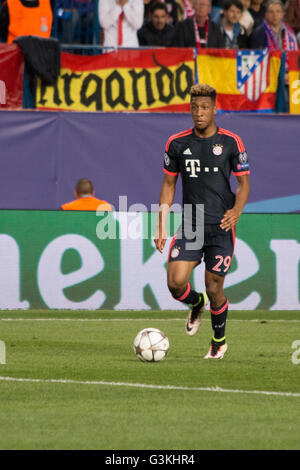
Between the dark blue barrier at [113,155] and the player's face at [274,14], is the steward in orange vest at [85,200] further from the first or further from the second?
the player's face at [274,14]

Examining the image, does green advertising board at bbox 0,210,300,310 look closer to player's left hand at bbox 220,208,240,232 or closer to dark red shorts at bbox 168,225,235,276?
dark red shorts at bbox 168,225,235,276

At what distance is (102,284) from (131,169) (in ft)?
14.6

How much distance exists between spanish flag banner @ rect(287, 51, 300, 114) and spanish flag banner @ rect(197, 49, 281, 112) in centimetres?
21

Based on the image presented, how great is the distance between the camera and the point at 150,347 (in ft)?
33.2

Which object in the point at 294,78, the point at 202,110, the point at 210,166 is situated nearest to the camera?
the point at 202,110

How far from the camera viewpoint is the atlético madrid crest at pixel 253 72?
19844 mm

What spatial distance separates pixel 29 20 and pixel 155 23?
7.48 ft

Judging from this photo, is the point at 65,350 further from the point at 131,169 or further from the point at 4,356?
the point at 131,169

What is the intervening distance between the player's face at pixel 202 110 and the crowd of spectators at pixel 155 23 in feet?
30.7

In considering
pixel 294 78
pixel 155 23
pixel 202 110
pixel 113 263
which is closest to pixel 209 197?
pixel 202 110

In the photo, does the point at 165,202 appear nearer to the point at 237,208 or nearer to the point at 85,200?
the point at 237,208

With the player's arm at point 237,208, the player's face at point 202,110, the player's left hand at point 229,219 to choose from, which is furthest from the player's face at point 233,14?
the player's left hand at point 229,219

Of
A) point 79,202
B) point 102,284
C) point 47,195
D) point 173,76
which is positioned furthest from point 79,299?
point 173,76

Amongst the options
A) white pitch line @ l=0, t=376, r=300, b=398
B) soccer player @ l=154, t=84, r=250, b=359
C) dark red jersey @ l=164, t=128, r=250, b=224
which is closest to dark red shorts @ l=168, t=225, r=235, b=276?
soccer player @ l=154, t=84, r=250, b=359
